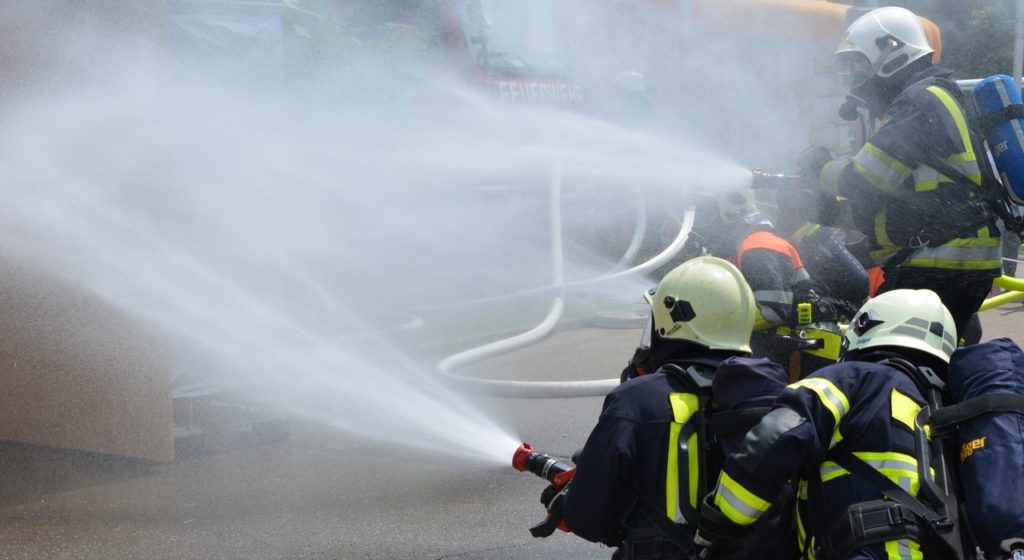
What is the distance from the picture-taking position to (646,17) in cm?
1184

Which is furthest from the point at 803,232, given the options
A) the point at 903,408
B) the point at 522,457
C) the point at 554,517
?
the point at 903,408

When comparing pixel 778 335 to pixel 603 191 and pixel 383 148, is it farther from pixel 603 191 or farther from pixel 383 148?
pixel 603 191

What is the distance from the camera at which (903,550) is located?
7.30 ft

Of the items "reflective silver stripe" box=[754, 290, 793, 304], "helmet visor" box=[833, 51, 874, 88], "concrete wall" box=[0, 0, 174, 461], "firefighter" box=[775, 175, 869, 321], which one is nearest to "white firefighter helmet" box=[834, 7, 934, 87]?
"helmet visor" box=[833, 51, 874, 88]

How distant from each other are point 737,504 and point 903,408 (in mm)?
405

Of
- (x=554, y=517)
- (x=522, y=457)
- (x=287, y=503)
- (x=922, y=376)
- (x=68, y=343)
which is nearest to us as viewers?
(x=922, y=376)

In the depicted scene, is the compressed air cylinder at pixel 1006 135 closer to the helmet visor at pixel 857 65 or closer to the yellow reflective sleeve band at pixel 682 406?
the helmet visor at pixel 857 65

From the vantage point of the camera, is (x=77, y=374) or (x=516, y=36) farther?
(x=516, y=36)

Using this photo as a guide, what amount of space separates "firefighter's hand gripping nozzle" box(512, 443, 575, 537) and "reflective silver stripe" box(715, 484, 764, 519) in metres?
0.57

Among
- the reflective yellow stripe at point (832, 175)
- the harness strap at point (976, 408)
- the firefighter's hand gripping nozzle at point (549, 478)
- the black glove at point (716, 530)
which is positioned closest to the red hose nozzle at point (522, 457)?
the firefighter's hand gripping nozzle at point (549, 478)

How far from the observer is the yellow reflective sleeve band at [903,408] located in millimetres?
2326

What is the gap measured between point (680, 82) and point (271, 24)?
6017mm

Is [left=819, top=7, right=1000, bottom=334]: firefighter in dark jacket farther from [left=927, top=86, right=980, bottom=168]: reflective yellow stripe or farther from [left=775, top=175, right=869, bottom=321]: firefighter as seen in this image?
[left=775, top=175, right=869, bottom=321]: firefighter

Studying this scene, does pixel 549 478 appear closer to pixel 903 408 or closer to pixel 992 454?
pixel 903 408
